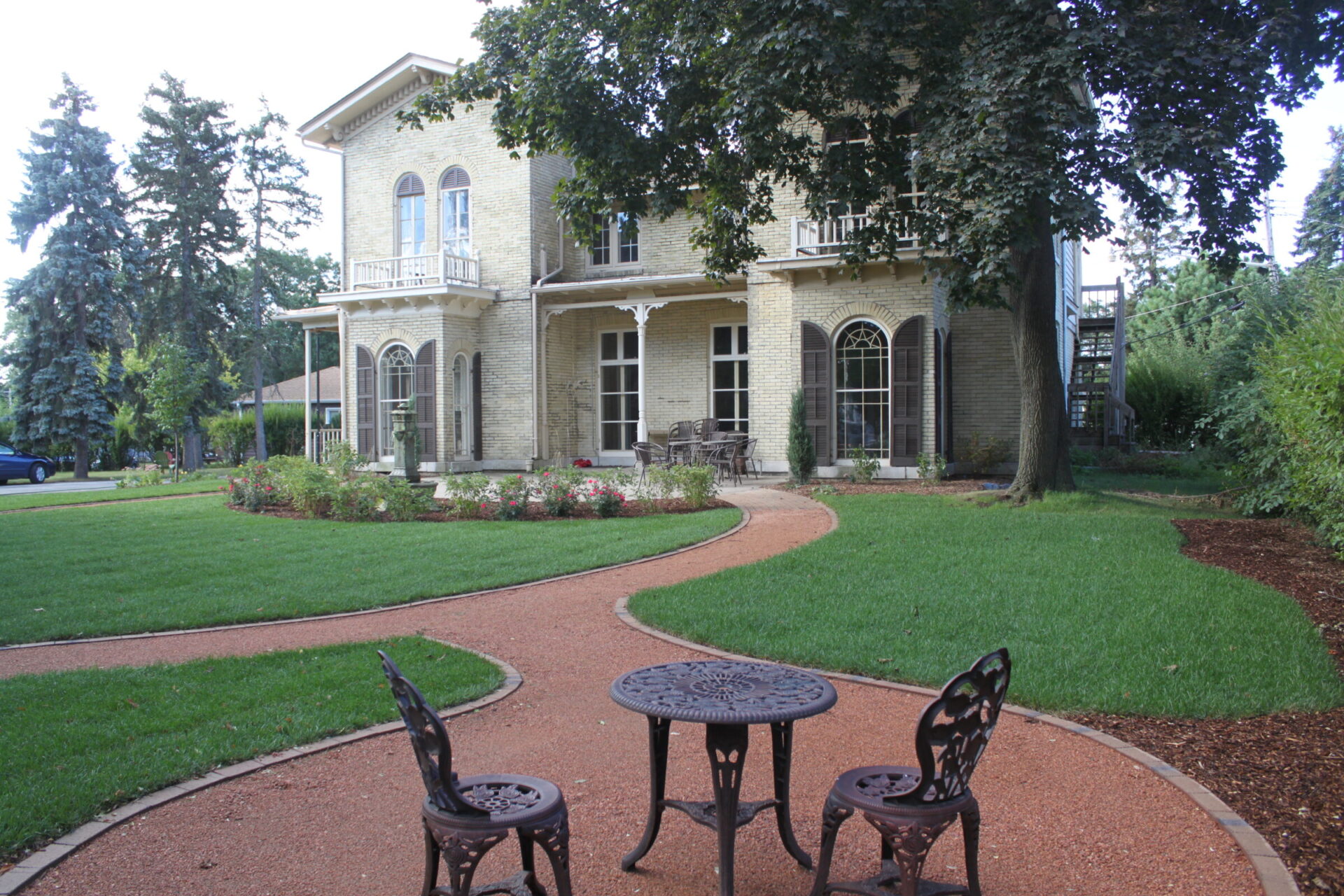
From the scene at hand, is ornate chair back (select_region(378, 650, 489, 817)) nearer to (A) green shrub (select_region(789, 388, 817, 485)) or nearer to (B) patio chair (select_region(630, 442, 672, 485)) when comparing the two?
(A) green shrub (select_region(789, 388, 817, 485))

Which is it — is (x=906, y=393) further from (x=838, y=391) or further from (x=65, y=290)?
(x=65, y=290)

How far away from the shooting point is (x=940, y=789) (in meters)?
2.91

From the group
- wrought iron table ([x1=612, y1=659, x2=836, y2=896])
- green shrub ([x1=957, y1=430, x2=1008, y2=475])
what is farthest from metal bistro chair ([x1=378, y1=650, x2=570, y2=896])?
green shrub ([x1=957, y1=430, x2=1008, y2=475])

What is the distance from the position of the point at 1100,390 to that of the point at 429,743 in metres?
24.7

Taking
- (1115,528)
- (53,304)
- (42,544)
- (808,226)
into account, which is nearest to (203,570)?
(42,544)

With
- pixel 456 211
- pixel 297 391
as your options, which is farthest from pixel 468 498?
pixel 297 391

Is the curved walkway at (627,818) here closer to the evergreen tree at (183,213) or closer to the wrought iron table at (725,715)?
the wrought iron table at (725,715)

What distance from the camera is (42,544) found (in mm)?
11398

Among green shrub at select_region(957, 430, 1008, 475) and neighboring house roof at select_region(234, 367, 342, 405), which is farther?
neighboring house roof at select_region(234, 367, 342, 405)

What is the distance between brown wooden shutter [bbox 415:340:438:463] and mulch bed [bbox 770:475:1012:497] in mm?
8451

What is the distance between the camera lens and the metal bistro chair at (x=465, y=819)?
2.82 meters

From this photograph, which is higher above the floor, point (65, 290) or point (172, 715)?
point (65, 290)

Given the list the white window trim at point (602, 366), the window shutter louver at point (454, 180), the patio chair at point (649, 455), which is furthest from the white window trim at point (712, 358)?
the window shutter louver at point (454, 180)

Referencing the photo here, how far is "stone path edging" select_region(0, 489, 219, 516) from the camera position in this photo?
52.1 ft
